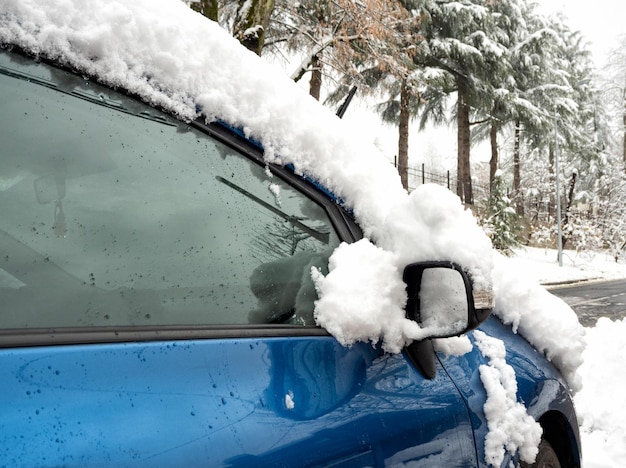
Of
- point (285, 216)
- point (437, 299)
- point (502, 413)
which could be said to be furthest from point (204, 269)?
point (502, 413)

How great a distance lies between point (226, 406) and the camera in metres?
1.07

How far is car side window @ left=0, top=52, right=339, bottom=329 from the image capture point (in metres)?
1.04

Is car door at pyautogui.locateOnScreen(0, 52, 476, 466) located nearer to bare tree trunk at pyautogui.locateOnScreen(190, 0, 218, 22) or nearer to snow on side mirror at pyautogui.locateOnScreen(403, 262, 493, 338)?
snow on side mirror at pyautogui.locateOnScreen(403, 262, 493, 338)

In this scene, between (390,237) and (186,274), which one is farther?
(390,237)

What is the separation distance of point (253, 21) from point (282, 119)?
10037 millimetres

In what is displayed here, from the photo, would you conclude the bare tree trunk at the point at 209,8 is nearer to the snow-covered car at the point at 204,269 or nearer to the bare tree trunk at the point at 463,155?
the snow-covered car at the point at 204,269

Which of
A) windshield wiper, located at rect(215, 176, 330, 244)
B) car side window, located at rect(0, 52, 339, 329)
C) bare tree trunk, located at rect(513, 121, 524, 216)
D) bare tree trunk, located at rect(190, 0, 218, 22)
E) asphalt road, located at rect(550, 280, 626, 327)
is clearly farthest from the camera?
bare tree trunk, located at rect(513, 121, 524, 216)

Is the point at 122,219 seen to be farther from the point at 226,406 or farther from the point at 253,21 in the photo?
the point at 253,21

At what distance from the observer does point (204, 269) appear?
1.24m

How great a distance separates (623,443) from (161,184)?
383 centimetres

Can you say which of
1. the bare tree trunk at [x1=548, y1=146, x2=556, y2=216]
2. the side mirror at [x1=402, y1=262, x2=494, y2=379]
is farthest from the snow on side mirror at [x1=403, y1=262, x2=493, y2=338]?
the bare tree trunk at [x1=548, y1=146, x2=556, y2=216]

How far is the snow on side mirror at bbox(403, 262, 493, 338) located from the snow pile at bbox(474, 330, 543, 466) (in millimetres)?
487

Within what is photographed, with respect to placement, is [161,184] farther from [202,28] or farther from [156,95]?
[202,28]

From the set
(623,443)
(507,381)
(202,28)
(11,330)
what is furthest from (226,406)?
(623,443)
